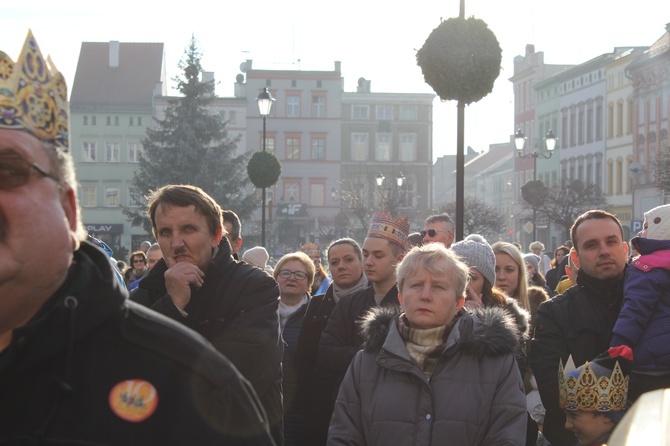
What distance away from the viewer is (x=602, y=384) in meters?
5.93

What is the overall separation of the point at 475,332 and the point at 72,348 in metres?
3.37

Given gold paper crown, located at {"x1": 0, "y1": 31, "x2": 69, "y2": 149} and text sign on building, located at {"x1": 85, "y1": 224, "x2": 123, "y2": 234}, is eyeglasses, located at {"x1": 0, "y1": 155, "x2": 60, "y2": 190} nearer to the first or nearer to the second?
gold paper crown, located at {"x1": 0, "y1": 31, "x2": 69, "y2": 149}

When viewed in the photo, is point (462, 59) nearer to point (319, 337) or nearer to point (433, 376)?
point (319, 337)

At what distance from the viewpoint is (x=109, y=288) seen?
210 centimetres

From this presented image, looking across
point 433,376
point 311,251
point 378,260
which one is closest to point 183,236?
point 433,376

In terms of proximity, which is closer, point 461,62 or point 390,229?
point 390,229

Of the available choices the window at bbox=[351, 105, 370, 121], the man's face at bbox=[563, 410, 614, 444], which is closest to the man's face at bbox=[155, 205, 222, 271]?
the man's face at bbox=[563, 410, 614, 444]

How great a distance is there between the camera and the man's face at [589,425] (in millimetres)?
5992

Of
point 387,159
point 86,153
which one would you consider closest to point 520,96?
point 387,159

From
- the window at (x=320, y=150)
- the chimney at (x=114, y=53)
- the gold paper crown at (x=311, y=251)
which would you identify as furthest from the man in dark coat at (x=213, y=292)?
the chimney at (x=114, y=53)

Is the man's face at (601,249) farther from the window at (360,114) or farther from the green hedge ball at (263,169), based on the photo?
the window at (360,114)

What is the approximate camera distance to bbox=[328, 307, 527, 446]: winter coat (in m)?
4.98

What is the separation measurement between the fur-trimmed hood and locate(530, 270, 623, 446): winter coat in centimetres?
115

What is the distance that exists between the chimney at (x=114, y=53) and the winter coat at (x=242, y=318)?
8424cm
